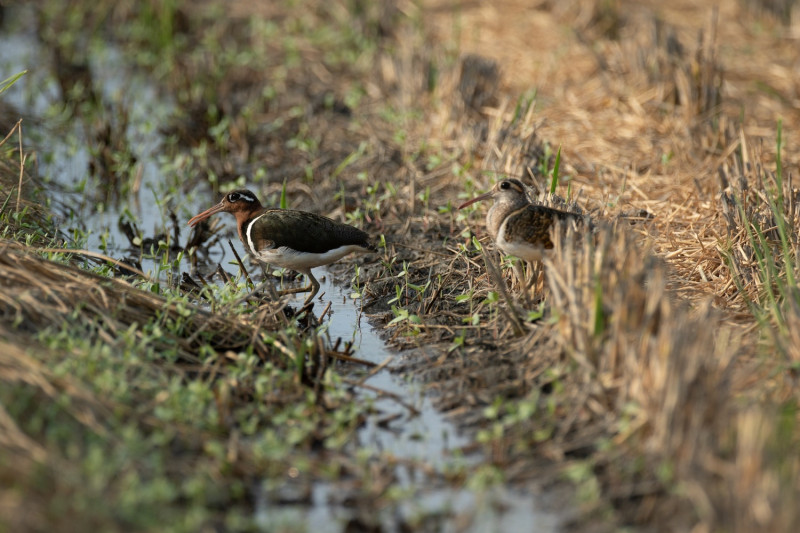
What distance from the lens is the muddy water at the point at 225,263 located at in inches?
161

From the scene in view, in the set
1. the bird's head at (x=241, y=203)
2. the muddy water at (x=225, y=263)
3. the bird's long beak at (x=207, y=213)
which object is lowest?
the muddy water at (x=225, y=263)

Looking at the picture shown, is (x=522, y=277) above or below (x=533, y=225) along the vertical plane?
below

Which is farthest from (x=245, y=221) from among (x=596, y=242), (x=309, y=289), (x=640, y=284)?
(x=640, y=284)

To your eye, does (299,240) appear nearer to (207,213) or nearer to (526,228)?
(207,213)

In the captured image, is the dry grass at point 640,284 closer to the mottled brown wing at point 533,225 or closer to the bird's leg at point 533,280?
the bird's leg at point 533,280

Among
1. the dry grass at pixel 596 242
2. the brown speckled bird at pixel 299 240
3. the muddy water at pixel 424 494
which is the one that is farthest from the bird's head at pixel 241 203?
the muddy water at pixel 424 494

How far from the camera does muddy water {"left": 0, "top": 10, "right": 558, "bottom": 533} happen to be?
161 inches

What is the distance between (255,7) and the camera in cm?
1330

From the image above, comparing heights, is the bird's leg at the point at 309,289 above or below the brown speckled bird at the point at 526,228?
below

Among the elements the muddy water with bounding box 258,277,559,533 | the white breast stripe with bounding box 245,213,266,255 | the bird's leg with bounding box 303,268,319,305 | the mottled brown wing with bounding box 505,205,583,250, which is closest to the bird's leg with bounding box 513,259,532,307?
the mottled brown wing with bounding box 505,205,583,250

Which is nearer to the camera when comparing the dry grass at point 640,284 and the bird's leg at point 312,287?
the dry grass at point 640,284

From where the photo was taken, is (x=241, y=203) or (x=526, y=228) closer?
(x=526, y=228)

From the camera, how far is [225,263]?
293 inches

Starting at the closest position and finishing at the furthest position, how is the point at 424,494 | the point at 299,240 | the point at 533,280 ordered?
the point at 424,494
the point at 533,280
the point at 299,240
